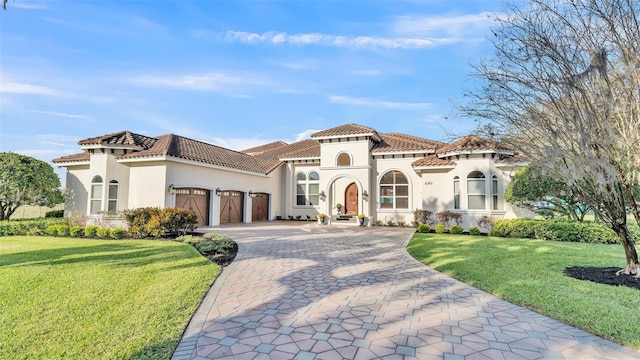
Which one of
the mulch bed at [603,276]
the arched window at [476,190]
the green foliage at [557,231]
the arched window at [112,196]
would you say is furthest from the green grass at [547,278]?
the arched window at [112,196]

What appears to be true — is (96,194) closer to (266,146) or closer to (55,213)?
(55,213)

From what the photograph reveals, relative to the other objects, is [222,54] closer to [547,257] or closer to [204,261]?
[204,261]

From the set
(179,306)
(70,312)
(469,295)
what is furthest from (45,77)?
(469,295)

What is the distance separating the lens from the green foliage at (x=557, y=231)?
13023 millimetres

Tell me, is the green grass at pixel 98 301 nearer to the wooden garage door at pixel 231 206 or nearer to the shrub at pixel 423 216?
the wooden garage door at pixel 231 206

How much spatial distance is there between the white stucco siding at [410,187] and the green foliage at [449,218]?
9.16 ft

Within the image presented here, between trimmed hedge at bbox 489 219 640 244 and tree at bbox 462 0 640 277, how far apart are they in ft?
27.1

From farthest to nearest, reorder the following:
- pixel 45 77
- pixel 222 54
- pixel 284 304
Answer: pixel 222 54 → pixel 45 77 → pixel 284 304

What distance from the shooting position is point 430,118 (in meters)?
7.72

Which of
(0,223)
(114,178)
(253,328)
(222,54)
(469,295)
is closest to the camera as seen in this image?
(253,328)

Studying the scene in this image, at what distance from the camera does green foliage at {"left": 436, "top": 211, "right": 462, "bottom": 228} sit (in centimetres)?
1744

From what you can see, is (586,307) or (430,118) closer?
(586,307)

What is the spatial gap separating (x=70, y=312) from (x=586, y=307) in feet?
27.6

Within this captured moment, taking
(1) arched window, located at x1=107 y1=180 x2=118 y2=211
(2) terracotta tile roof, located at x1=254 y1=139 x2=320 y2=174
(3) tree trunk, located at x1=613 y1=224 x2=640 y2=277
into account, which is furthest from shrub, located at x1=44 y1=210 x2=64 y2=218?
(3) tree trunk, located at x1=613 y1=224 x2=640 y2=277
